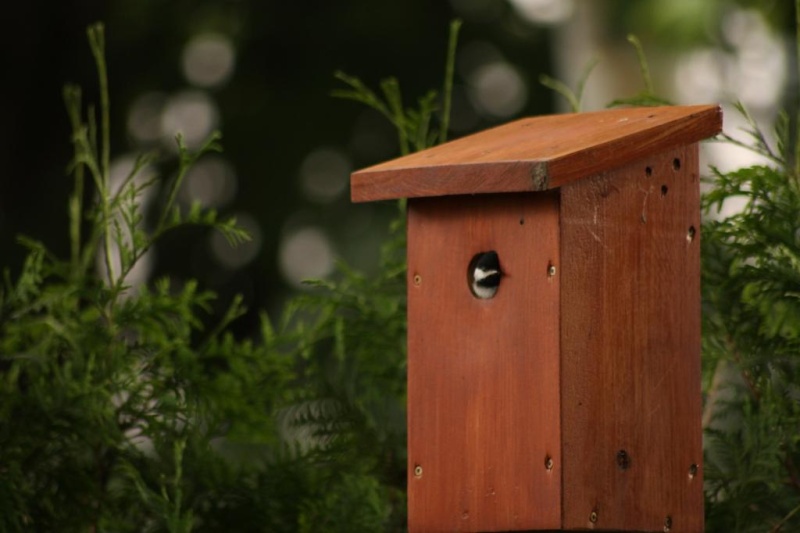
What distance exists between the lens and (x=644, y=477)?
281 centimetres

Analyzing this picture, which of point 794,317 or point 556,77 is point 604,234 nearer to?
point 794,317

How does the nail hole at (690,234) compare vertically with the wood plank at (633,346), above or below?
above

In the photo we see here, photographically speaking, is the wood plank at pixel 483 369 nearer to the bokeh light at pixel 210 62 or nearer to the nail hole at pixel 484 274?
the nail hole at pixel 484 274

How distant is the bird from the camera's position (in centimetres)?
285

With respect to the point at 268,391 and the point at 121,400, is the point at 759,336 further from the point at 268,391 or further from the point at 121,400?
the point at 121,400

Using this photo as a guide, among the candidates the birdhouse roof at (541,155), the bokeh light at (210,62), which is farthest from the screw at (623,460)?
the bokeh light at (210,62)

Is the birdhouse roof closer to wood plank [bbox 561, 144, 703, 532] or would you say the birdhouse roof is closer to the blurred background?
wood plank [bbox 561, 144, 703, 532]

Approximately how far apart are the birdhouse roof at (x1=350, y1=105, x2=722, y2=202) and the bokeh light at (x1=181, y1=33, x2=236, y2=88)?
382 inches

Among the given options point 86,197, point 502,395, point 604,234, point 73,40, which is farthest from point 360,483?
point 73,40

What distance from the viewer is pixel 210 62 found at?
12.6 metres

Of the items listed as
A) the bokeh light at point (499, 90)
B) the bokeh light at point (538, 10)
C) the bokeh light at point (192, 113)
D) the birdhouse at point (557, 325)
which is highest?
the bokeh light at point (538, 10)

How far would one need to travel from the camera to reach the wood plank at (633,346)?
2707mm

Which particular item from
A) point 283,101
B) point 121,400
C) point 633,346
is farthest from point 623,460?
point 283,101

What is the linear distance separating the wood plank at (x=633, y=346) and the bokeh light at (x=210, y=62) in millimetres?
9875
